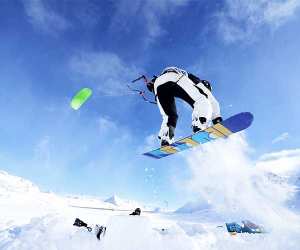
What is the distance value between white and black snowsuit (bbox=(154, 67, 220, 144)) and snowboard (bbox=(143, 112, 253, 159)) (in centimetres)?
39

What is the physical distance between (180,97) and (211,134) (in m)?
1.63

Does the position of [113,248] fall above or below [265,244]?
below

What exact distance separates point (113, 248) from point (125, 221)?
26.6 inches

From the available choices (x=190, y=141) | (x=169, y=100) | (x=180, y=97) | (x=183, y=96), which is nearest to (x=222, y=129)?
(x=190, y=141)

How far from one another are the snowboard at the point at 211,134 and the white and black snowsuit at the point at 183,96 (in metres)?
0.39

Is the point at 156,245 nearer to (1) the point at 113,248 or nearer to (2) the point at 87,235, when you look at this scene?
(1) the point at 113,248

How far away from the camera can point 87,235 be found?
7.95m

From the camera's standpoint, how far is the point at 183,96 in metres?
10.5

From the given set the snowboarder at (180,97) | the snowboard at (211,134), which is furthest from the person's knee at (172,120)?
the snowboard at (211,134)

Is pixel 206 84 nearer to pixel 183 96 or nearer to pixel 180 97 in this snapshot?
pixel 183 96

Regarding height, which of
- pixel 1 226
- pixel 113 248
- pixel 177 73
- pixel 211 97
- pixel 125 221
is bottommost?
pixel 113 248

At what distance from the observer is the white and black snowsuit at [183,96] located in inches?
390

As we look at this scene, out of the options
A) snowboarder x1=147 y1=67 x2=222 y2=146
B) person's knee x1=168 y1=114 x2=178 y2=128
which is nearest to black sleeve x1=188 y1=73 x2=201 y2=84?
snowboarder x1=147 y1=67 x2=222 y2=146

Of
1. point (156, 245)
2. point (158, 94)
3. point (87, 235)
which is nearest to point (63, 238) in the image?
point (87, 235)
